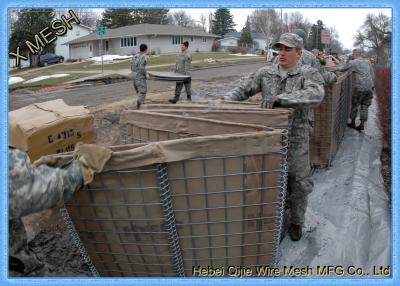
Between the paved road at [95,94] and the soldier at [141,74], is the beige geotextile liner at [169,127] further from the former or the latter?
the paved road at [95,94]

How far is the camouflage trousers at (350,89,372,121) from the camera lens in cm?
741

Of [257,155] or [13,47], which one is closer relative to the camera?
[257,155]

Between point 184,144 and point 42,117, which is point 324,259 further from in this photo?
point 42,117

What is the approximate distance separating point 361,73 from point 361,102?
53 centimetres

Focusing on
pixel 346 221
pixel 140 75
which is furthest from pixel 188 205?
pixel 140 75

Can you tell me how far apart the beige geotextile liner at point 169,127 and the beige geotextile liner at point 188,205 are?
262 millimetres

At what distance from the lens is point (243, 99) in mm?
3479

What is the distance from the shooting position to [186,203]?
7.54 ft

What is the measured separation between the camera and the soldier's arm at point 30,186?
176 cm

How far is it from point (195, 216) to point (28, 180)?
948 millimetres

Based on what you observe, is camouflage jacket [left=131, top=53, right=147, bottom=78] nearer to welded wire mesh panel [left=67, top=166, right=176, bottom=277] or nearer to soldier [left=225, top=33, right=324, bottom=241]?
soldier [left=225, top=33, right=324, bottom=241]

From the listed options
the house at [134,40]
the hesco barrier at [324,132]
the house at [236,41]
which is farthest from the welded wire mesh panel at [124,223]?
the house at [236,41]

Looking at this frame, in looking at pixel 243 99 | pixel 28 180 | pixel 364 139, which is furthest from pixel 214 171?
pixel 364 139

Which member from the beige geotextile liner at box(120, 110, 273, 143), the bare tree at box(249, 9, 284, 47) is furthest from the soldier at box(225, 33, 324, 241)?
the beige geotextile liner at box(120, 110, 273, 143)
